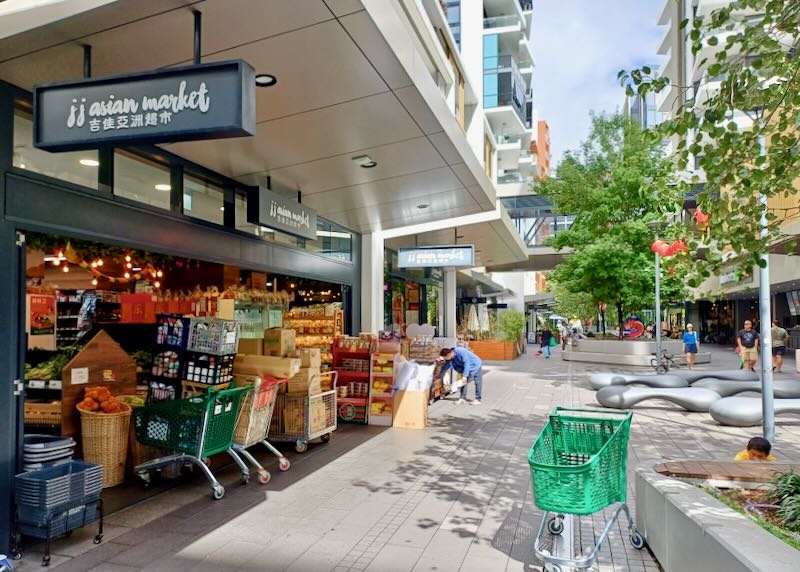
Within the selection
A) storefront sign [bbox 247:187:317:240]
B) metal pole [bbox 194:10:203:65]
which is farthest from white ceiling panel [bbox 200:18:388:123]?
storefront sign [bbox 247:187:317:240]

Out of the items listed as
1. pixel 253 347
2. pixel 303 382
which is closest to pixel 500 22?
pixel 253 347

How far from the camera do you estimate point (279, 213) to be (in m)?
8.31

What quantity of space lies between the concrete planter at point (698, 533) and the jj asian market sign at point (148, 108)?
140 inches

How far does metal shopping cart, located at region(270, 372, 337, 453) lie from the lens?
819 cm

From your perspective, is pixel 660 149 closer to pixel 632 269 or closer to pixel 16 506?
pixel 632 269

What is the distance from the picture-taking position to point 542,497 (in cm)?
412

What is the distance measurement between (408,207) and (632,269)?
47.7 ft

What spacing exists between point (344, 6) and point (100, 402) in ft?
16.2

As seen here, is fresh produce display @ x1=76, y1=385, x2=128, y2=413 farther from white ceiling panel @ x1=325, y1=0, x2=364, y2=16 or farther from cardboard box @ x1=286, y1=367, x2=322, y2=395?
white ceiling panel @ x1=325, y1=0, x2=364, y2=16

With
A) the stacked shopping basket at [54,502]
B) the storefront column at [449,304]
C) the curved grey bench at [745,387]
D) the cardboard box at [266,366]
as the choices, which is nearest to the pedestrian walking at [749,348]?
the curved grey bench at [745,387]

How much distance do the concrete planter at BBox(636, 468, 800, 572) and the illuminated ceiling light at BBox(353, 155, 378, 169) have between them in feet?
15.7

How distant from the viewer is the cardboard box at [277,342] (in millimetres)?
8266

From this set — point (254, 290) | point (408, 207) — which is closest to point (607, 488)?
point (408, 207)

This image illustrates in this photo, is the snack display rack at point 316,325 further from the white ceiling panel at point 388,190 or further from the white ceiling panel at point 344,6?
the white ceiling panel at point 344,6
